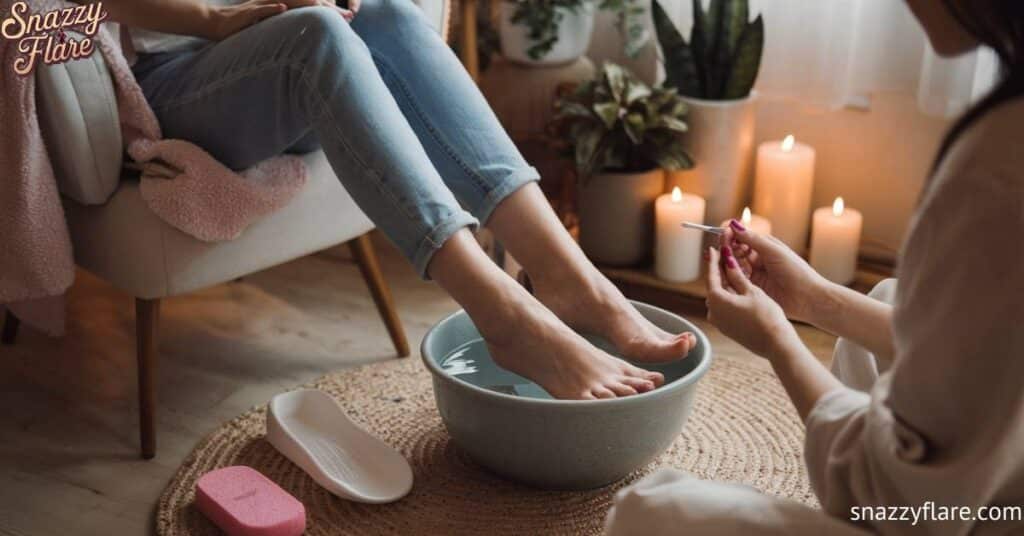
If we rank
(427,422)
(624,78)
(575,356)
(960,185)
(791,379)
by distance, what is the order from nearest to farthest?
(960,185), (791,379), (575,356), (427,422), (624,78)

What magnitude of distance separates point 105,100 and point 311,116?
0.29 meters

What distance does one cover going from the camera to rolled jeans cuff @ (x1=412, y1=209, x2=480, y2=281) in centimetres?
130

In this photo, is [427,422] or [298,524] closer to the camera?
[298,524]

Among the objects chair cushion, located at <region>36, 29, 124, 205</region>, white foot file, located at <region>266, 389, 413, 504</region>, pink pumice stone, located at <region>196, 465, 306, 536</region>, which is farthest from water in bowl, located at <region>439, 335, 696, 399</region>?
chair cushion, located at <region>36, 29, 124, 205</region>

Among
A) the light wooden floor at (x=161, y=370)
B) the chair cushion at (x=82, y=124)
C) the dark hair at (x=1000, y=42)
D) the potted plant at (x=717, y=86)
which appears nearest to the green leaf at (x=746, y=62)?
the potted plant at (x=717, y=86)

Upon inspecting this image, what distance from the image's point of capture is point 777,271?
3.87 ft

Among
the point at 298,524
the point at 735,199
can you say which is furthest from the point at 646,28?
the point at 298,524

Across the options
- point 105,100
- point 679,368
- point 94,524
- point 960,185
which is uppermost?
point 960,185

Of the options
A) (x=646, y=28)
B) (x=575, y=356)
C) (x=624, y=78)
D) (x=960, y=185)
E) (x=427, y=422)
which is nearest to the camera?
(x=960, y=185)

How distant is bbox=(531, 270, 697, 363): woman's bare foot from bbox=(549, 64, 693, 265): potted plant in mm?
622

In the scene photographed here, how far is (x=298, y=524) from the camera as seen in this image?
52.5 inches

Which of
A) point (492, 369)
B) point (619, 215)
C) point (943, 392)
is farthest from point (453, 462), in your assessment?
point (943, 392)

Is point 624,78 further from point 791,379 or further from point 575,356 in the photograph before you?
point 791,379

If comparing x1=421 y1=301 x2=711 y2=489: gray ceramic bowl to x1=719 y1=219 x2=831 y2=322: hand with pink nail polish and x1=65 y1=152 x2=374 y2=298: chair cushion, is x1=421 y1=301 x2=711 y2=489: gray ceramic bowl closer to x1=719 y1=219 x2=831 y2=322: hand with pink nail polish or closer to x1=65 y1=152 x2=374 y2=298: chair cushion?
x1=719 y1=219 x2=831 y2=322: hand with pink nail polish
